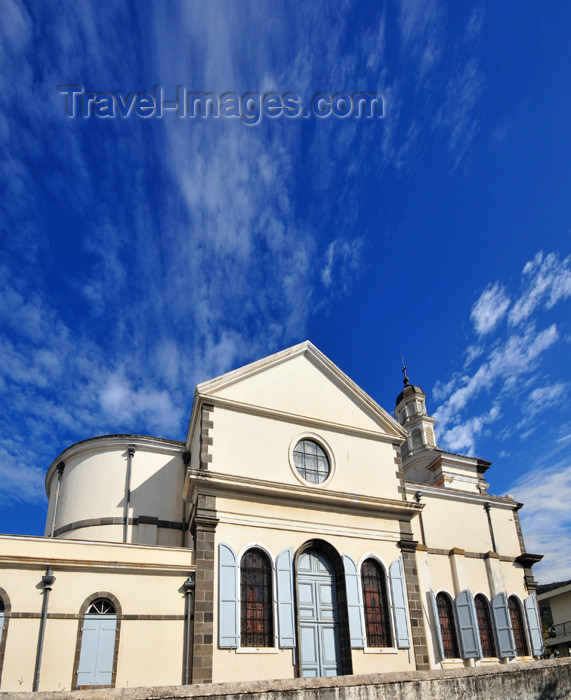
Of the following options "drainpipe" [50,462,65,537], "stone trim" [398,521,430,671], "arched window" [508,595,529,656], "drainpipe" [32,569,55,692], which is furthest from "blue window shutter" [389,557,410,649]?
"drainpipe" [50,462,65,537]

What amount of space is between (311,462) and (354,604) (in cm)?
431

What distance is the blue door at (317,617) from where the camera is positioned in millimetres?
14406

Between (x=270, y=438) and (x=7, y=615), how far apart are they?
815cm

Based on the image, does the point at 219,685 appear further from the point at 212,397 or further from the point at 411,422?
the point at 411,422

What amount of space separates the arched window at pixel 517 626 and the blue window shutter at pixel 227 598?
11194 mm

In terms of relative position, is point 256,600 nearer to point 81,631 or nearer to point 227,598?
point 227,598

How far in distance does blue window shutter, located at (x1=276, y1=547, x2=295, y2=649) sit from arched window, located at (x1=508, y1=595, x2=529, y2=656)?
9.54m

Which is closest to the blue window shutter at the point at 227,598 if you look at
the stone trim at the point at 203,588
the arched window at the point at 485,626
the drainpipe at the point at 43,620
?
the stone trim at the point at 203,588

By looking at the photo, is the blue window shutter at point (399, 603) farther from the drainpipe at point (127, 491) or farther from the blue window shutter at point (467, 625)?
the drainpipe at point (127, 491)

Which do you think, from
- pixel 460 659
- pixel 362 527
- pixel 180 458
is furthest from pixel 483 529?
pixel 180 458

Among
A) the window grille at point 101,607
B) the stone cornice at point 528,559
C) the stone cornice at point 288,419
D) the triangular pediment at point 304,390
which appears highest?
the triangular pediment at point 304,390

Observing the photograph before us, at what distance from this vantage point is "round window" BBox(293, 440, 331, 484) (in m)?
17.1

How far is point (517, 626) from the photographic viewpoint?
19.3 m

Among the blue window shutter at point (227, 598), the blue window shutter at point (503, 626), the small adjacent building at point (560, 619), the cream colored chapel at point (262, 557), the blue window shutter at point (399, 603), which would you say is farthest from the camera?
the small adjacent building at point (560, 619)
